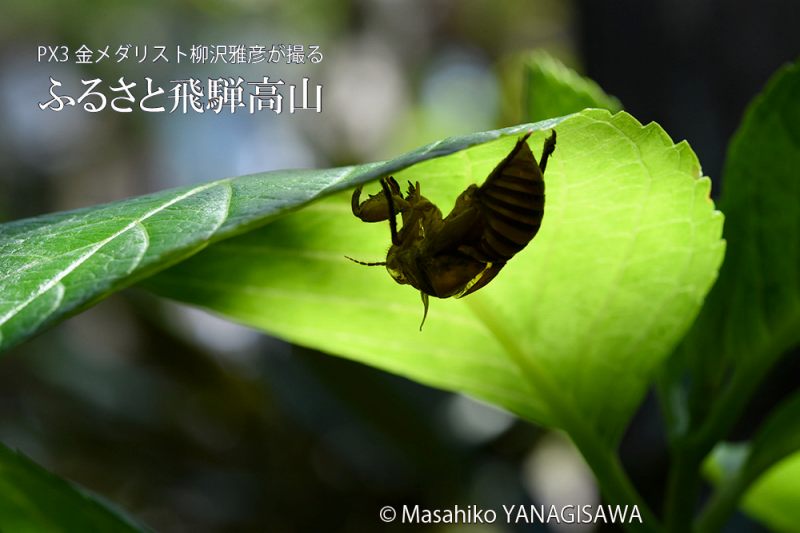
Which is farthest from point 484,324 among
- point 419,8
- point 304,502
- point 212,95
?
point 419,8

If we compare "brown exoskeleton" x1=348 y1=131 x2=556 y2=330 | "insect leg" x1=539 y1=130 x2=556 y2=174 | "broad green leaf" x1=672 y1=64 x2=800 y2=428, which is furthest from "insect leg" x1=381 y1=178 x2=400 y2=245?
"broad green leaf" x1=672 y1=64 x2=800 y2=428

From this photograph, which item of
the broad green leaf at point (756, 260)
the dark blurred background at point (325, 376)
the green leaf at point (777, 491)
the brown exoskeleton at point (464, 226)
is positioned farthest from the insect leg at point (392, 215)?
the dark blurred background at point (325, 376)

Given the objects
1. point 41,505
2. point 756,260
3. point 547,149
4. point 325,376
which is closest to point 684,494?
point 756,260

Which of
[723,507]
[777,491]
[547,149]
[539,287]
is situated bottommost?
[777,491]

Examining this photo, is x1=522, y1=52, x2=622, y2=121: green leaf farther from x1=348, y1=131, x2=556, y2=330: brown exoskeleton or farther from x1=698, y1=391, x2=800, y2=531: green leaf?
x1=698, y1=391, x2=800, y2=531: green leaf

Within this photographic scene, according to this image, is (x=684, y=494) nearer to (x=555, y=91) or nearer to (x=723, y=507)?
(x=723, y=507)

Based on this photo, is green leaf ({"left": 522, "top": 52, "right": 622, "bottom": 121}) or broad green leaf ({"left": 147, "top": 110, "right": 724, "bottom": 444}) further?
green leaf ({"left": 522, "top": 52, "right": 622, "bottom": 121})
